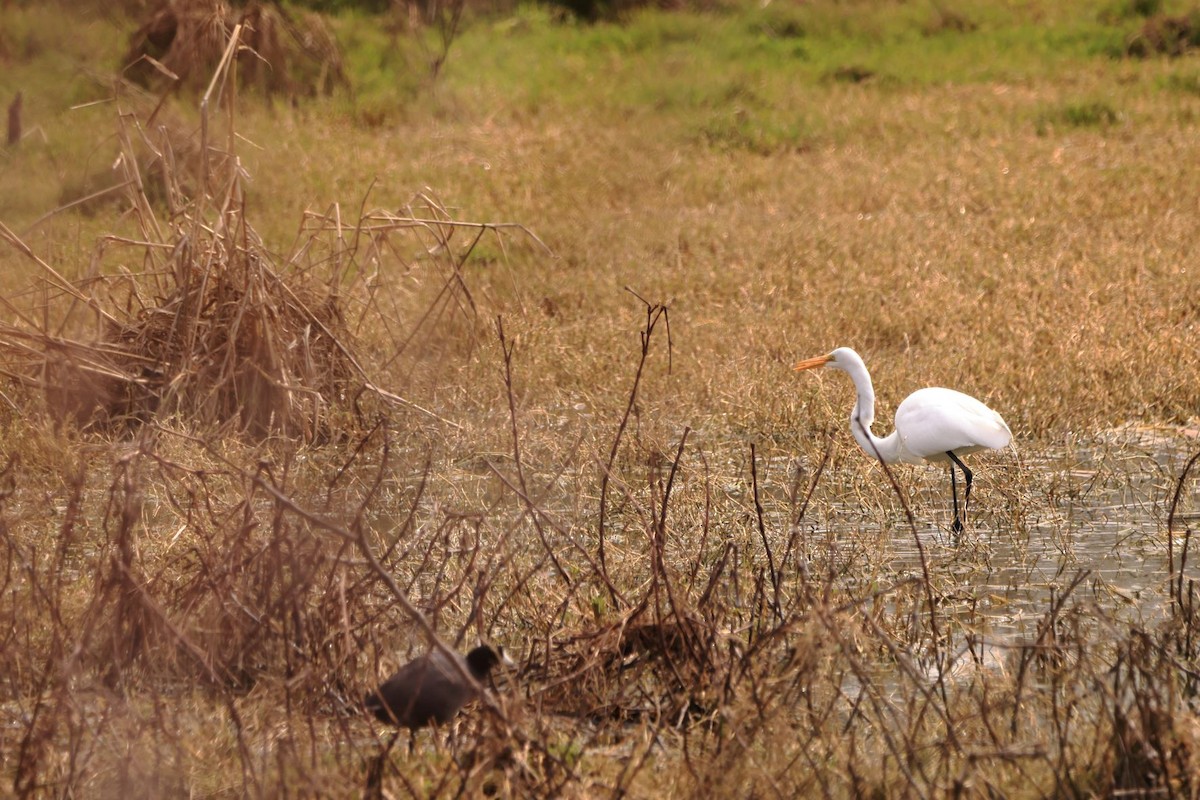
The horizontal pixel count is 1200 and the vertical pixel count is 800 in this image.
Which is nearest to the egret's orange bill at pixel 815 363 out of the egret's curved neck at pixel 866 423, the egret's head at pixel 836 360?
the egret's head at pixel 836 360

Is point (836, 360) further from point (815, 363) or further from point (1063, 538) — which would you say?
point (1063, 538)

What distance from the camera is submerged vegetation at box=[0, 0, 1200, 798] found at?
2975 mm

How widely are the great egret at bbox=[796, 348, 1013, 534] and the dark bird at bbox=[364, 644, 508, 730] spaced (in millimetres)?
2198

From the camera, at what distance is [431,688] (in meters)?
3.00

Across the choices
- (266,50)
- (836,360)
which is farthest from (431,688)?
(266,50)

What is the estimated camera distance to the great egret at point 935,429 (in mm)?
4996

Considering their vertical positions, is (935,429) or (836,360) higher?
(836,360)

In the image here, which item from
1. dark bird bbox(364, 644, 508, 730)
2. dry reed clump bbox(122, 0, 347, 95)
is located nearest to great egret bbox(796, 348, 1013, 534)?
dark bird bbox(364, 644, 508, 730)

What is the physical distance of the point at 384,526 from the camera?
504 cm

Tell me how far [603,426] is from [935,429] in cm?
138

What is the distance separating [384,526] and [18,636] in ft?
5.50

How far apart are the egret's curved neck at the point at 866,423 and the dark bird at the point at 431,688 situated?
2370 millimetres

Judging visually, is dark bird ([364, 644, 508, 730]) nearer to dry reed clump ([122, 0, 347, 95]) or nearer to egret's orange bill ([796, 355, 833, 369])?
egret's orange bill ([796, 355, 833, 369])

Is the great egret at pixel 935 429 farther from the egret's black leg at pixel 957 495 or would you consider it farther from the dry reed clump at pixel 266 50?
the dry reed clump at pixel 266 50
